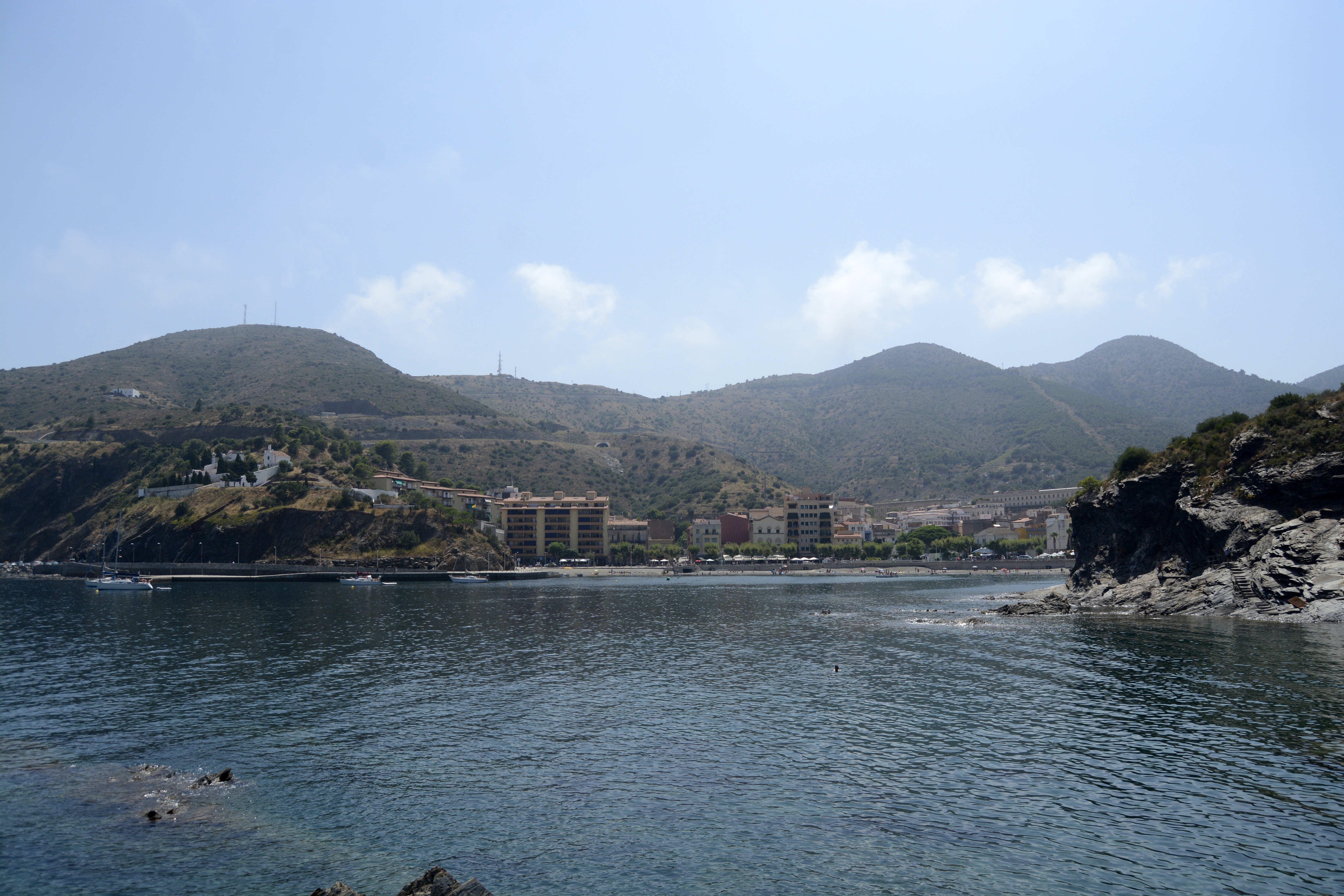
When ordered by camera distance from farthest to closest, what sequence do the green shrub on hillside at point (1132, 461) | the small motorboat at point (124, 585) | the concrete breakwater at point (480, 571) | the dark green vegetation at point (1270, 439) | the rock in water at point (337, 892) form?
1. the concrete breakwater at point (480, 571)
2. the small motorboat at point (124, 585)
3. the green shrub on hillside at point (1132, 461)
4. the dark green vegetation at point (1270, 439)
5. the rock in water at point (337, 892)

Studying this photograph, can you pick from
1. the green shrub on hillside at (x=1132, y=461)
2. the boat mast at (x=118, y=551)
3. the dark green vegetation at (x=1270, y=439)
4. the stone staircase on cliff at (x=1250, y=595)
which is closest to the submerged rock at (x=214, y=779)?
the stone staircase on cliff at (x=1250, y=595)

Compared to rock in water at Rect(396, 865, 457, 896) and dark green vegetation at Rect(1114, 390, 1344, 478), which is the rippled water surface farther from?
dark green vegetation at Rect(1114, 390, 1344, 478)

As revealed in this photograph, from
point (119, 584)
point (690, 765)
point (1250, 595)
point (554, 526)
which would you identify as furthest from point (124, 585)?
point (1250, 595)

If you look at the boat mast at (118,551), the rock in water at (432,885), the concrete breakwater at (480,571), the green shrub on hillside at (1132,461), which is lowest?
the concrete breakwater at (480,571)

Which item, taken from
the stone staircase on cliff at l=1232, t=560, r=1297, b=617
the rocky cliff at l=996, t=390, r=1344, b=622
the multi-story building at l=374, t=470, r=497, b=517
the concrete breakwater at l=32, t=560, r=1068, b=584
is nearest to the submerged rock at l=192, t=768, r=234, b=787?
the rocky cliff at l=996, t=390, r=1344, b=622

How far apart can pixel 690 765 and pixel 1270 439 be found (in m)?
66.5

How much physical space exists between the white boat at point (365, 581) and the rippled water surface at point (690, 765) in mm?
72525

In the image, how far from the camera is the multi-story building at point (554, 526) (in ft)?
641

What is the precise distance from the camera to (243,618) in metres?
73.5

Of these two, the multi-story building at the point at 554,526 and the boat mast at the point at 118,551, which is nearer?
the boat mast at the point at 118,551

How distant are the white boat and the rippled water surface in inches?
2855

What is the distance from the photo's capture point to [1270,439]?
68.8 metres

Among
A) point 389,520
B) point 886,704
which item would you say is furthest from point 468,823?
point 389,520

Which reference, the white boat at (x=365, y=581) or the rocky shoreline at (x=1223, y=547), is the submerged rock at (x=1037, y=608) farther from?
the white boat at (x=365, y=581)
